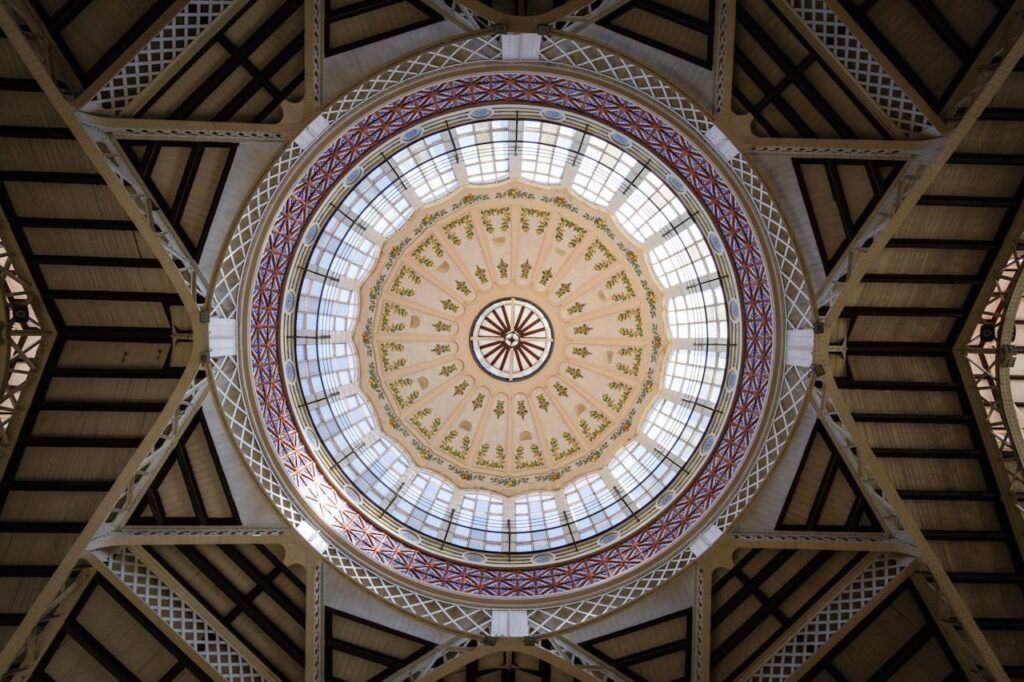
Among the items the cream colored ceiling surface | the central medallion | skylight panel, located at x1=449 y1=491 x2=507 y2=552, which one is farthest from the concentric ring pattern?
the central medallion

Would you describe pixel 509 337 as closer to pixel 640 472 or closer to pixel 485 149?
pixel 640 472

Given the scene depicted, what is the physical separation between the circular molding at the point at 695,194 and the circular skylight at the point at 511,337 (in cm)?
105

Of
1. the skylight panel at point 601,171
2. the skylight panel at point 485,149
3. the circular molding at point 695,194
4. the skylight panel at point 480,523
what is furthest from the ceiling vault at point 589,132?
the skylight panel at point 601,171

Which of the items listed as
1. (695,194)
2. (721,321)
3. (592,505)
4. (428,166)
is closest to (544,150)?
(428,166)

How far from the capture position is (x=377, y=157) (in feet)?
64.5

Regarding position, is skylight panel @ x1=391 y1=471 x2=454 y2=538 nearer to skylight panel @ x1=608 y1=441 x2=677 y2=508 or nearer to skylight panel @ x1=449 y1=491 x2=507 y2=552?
skylight panel @ x1=449 y1=491 x2=507 y2=552

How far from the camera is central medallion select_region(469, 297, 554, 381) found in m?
30.3

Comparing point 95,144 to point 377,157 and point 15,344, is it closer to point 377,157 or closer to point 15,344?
point 15,344

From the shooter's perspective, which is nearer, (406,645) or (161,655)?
(161,655)

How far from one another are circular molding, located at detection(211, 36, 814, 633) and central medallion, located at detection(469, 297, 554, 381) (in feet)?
36.9

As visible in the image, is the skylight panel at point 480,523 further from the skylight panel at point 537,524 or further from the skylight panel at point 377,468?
the skylight panel at point 377,468

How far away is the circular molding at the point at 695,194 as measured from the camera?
16875 mm

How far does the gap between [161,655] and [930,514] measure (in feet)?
64.4

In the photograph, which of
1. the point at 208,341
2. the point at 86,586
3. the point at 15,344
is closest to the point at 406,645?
the point at 86,586
